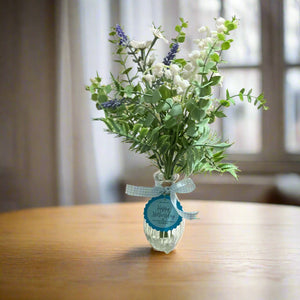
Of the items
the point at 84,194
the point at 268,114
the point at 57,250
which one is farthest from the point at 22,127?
the point at 57,250

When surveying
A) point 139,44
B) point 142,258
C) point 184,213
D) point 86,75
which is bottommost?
point 142,258

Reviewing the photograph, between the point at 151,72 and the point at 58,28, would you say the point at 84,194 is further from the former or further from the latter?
the point at 151,72

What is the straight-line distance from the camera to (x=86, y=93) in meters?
2.62

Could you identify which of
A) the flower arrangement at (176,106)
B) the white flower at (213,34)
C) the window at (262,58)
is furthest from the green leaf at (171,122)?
the window at (262,58)

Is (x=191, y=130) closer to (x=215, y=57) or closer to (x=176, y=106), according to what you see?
(x=176, y=106)

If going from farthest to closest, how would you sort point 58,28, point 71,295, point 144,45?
point 58,28 → point 144,45 → point 71,295

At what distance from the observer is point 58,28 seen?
2592 mm

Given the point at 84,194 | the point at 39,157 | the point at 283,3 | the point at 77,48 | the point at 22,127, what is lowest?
the point at 84,194

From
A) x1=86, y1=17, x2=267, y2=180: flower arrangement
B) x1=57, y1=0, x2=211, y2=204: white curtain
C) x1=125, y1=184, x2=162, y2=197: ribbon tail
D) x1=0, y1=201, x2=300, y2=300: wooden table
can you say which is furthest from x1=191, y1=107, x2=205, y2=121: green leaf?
x1=57, y1=0, x2=211, y2=204: white curtain

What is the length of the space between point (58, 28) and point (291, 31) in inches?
57.6

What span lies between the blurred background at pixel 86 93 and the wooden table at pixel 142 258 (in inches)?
43.9

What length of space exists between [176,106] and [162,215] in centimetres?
26

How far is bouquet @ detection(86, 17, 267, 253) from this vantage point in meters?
0.92

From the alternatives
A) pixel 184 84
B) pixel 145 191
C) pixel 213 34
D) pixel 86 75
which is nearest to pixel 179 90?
pixel 184 84
